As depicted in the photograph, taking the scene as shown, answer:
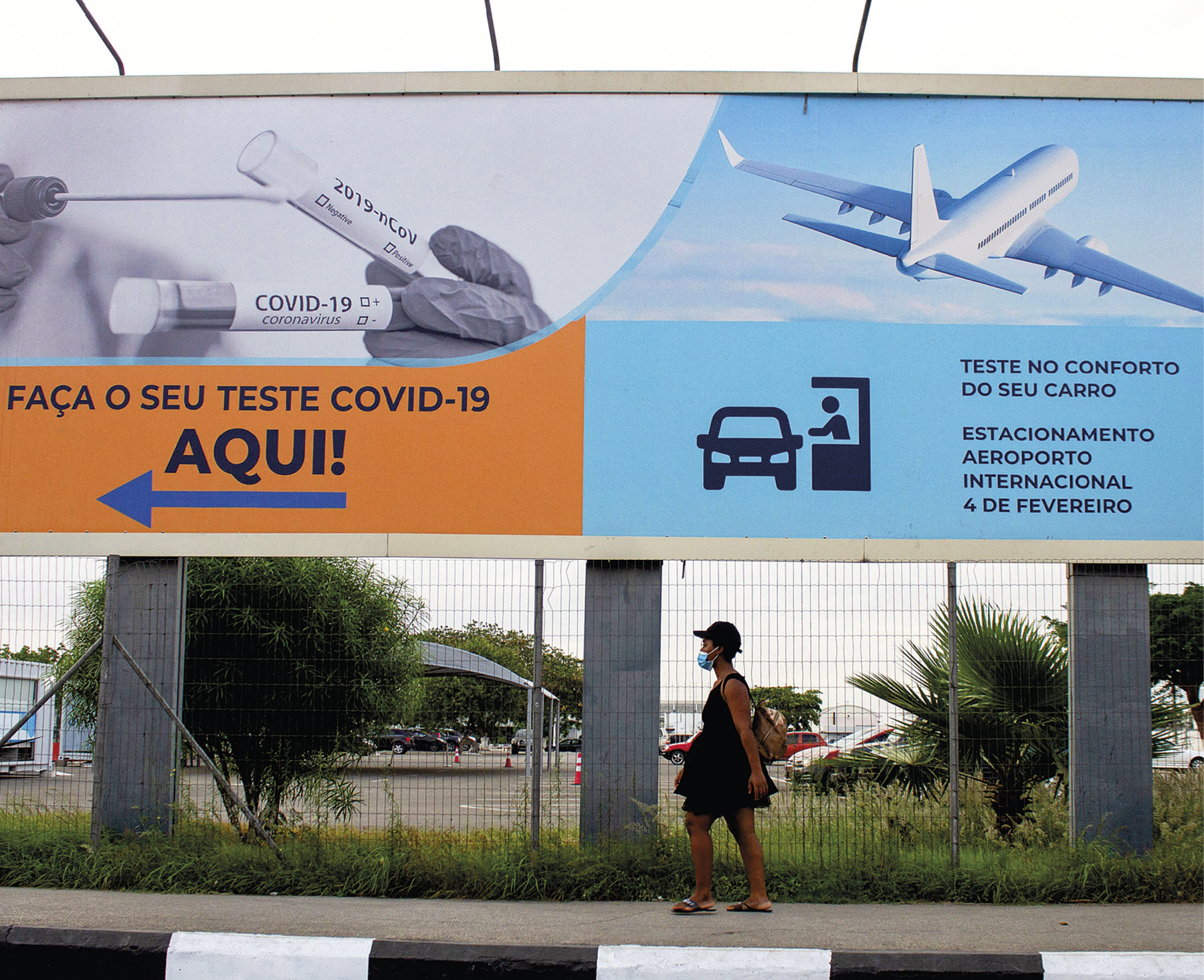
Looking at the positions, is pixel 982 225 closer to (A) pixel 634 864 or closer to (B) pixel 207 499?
(A) pixel 634 864

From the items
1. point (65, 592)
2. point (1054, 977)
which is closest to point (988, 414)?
point (1054, 977)

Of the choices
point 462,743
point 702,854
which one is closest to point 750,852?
point 702,854

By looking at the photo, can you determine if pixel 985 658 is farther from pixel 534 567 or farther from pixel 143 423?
pixel 143 423

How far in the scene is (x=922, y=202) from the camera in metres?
7.52

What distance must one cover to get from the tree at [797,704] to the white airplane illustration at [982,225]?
10.3 feet

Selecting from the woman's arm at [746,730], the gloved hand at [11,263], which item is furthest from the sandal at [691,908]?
the gloved hand at [11,263]

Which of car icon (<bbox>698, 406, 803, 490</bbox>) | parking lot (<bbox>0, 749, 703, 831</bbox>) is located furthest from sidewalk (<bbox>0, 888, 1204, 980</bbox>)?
car icon (<bbox>698, 406, 803, 490</bbox>)

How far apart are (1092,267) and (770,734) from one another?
433 cm

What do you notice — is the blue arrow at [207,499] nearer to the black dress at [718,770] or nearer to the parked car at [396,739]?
the parked car at [396,739]

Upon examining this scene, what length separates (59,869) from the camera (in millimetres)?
6223

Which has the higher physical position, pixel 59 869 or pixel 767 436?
pixel 767 436

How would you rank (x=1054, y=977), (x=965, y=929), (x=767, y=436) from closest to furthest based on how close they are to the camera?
1. (x=1054, y=977)
2. (x=965, y=929)
3. (x=767, y=436)

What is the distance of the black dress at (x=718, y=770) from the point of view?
544cm

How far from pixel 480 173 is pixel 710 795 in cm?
470
